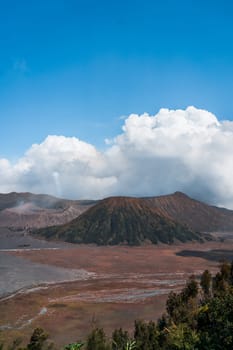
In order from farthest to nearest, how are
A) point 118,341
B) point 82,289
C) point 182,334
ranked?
point 82,289 < point 118,341 < point 182,334

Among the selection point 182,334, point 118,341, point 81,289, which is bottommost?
point 81,289

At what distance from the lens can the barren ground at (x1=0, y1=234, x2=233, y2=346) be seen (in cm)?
6053

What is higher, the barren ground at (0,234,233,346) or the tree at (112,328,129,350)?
the tree at (112,328,129,350)

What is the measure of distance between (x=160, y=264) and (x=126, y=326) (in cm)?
8215

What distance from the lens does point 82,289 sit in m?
89.2

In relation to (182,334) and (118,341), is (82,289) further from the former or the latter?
(182,334)

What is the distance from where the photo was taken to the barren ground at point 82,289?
60525mm

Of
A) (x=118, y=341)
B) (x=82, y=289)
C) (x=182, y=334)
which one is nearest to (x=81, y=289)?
(x=82, y=289)

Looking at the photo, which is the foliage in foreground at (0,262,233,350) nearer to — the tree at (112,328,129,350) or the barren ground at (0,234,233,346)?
the tree at (112,328,129,350)

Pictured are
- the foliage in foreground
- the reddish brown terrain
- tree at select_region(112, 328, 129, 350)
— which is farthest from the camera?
the reddish brown terrain

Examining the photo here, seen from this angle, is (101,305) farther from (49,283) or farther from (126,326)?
(49,283)

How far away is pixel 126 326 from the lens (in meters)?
59.9

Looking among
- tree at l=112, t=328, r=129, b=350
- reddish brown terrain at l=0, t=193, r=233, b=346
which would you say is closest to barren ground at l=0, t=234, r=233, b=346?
reddish brown terrain at l=0, t=193, r=233, b=346

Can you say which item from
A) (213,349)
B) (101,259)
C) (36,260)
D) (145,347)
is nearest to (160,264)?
(101,259)
